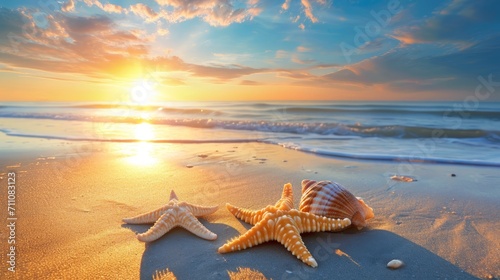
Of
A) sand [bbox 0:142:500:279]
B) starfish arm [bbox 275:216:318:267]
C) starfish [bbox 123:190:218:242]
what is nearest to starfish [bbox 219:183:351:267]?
starfish arm [bbox 275:216:318:267]

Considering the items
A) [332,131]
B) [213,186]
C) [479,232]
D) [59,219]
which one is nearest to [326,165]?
[213,186]

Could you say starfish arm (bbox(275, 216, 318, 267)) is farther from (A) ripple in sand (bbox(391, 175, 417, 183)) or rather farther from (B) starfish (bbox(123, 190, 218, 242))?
(A) ripple in sand (bbox(391, 175, 417, 183))

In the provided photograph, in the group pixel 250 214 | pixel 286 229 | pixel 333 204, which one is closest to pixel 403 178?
pixel 333 204

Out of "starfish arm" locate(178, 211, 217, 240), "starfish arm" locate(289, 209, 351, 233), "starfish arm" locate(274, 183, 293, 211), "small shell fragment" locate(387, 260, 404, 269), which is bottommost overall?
"small shell fragment" locate(387, 260, 404, 269)

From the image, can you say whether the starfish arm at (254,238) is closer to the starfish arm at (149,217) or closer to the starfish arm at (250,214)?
the starfish arm at (250,214)

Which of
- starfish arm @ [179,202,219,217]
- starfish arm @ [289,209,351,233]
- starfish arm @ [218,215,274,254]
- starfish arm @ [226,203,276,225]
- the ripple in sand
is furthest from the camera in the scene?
the ripple in sand

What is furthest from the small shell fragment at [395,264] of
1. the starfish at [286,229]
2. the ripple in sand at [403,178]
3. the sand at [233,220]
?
the ripple in sand at [403,178]

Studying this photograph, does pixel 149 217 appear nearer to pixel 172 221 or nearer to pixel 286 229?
pixel 172 221
